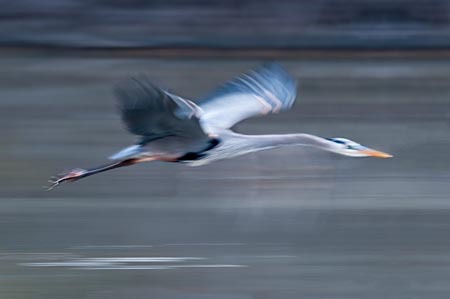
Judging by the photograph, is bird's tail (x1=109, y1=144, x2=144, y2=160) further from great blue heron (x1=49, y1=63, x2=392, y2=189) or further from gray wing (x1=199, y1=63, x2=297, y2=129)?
gray wing (x1=199, y1=63, x2=297, y2=129)

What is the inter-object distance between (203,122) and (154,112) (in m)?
0.42

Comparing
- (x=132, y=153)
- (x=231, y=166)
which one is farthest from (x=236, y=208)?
(x=132, y=153)

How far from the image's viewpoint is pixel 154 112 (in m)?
4.55

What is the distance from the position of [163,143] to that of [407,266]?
1362 mm

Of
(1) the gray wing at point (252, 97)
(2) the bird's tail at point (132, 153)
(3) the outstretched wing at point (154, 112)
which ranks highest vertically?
(1) the gray wing at point (252, 97)

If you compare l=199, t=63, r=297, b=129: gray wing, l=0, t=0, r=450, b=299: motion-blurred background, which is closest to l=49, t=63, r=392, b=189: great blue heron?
l=199, t=63, r=297, b=129: gray wing

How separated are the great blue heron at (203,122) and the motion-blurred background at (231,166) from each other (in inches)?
22.9

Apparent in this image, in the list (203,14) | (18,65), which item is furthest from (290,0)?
(18,65)

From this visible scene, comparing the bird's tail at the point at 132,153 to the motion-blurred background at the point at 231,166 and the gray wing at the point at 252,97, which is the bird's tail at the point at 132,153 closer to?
the gray wing at the point at 252,97

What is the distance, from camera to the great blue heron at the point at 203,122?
4488 mm

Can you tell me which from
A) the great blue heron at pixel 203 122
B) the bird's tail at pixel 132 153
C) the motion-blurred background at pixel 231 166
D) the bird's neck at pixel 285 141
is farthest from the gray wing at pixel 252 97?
the motion-blurred background at pixel 231 166

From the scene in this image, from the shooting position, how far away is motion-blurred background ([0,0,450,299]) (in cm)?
558

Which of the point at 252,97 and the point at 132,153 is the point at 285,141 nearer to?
the point at 252,97

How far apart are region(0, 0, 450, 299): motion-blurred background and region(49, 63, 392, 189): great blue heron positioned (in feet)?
1.91
